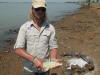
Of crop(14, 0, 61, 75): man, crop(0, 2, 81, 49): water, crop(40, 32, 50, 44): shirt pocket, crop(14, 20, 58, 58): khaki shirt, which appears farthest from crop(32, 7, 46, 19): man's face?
crop(0, 2, 81, 49): water

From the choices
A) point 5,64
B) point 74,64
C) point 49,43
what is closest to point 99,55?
point 74,64

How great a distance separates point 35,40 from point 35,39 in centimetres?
2

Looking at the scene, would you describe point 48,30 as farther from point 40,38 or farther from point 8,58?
point 8,58

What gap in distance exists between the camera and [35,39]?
2.78m

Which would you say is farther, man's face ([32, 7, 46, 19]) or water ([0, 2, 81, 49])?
water ([0, 2, 81, 49])

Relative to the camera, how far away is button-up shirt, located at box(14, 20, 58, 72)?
108 inches

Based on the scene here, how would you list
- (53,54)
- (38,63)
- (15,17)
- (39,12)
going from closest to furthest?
1. (38,63)
2. (39,12)
3. (53,54)
4. (15,17)

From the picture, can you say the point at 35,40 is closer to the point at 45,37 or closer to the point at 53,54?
the point at 45,37

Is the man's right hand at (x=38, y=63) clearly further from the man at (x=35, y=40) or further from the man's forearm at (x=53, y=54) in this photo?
the man's forearm at (x=53, y=54)

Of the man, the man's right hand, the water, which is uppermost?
the man

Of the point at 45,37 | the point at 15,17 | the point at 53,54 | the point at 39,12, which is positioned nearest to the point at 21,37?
the point at 45,37

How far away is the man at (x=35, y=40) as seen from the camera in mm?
2740

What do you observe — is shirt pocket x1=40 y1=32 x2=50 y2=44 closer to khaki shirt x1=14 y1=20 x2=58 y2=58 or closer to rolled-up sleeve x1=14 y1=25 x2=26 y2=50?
khaki shirt x1=14 y1=20 x2=58 y2=58

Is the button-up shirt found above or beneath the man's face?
beneath
